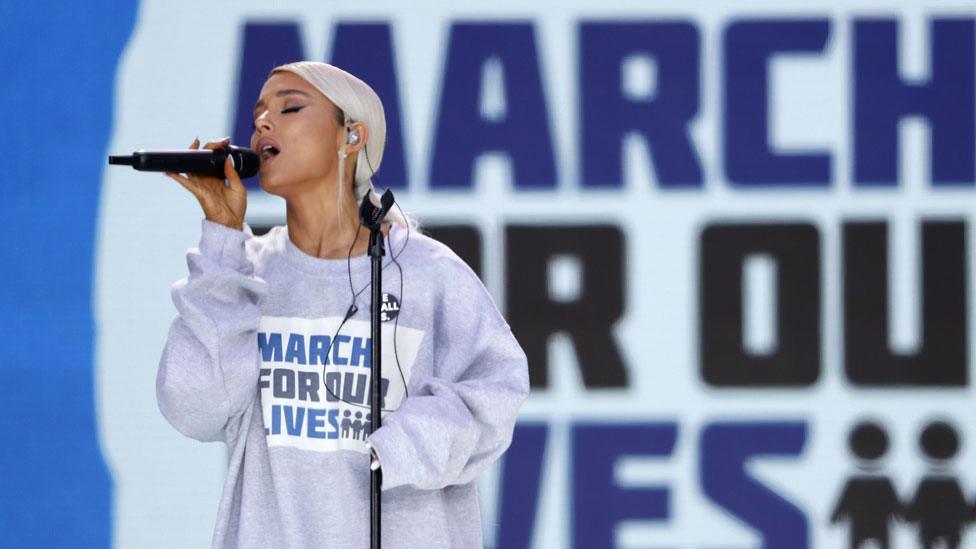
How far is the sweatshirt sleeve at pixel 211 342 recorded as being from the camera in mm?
1905

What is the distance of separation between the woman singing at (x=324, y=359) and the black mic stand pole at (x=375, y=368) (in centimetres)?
2

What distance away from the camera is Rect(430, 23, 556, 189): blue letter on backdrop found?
3.52 m

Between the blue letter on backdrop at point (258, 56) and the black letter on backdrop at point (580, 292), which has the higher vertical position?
the blue letter on backdrop at point (258, 56)

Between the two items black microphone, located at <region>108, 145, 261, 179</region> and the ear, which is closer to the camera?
black microphone, located at <region>108, 145, 261, 179</region>

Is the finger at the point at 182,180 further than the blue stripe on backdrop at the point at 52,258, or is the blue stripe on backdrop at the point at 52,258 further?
the blue stripe on backdrop at the point at 52,258

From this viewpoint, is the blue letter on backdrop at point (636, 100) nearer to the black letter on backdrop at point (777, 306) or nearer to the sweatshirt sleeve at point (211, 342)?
the black letter on backdrop at point (777, 306)

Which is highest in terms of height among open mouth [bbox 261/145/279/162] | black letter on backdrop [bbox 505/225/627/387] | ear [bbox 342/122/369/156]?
ear [bbox 342/122/369/156]

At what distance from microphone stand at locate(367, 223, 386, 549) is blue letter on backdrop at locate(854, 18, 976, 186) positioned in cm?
198

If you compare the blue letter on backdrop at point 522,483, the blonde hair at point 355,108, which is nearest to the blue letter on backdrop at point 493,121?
the blue letter on backdrop at point 522,483

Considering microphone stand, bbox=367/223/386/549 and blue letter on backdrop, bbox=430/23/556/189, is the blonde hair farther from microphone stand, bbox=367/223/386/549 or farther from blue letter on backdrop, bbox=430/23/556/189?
blue letter on backdrop, bbox=430/23/556/189

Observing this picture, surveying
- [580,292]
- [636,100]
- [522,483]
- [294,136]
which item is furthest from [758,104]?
[294,136]

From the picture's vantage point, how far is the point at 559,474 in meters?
3.49

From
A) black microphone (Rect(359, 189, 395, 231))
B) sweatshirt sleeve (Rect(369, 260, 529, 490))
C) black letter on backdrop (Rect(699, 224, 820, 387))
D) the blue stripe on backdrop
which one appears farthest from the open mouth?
black letter on backdrop (Rect(699, 224, 820, 387))

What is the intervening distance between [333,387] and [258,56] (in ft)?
5.69
